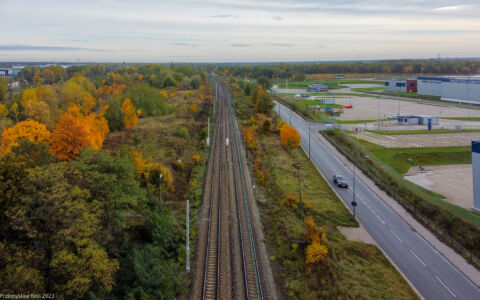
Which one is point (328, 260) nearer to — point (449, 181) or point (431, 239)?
point (431, 239)

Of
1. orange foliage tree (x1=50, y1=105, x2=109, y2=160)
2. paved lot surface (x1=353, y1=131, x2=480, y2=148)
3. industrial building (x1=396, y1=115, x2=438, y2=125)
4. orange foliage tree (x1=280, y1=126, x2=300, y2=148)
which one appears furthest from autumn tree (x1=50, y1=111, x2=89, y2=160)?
industrial building (x1=396, y1=115, x2=438, y2=125)

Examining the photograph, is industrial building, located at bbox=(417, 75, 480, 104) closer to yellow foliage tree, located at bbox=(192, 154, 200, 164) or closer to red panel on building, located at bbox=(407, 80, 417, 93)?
red panel on building, located at bbox=(407, 80, 417, 93)

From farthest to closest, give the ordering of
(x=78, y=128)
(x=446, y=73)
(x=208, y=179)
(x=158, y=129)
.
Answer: (x=446, y=73) → (x=158, y=129) → (x=208, y=179) → (x=78, y=128)

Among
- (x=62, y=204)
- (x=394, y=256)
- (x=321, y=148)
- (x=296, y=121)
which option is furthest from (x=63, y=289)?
(x=296, y=121)

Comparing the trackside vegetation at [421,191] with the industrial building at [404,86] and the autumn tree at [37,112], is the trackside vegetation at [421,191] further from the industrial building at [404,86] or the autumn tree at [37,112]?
the industrial building at [404,86]

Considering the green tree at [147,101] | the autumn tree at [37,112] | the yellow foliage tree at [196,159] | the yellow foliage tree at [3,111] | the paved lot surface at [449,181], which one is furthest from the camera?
the green tree at [147,101]

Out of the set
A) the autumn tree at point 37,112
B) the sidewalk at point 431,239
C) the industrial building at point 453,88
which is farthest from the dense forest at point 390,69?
the sidewalk at point 431,239

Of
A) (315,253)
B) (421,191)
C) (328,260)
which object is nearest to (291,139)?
(421,191)

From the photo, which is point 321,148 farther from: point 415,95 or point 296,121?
point 415,95
